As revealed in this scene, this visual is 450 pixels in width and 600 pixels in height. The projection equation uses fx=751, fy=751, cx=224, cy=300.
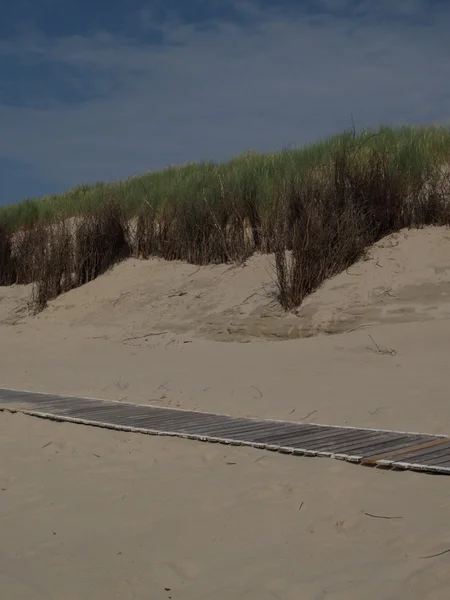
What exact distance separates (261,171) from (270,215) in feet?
5.38

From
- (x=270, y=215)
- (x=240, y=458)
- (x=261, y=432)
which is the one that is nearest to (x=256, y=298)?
(x=270, y=215)

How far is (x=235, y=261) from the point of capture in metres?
9.30

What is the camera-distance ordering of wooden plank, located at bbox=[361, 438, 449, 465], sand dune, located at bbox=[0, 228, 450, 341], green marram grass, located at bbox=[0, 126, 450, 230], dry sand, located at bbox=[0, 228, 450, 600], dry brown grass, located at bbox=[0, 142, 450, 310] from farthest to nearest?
green marram grass, located at bbox=[0, 126, 450, 230] < dry brown grass, located at bbox=[0, 142, 450, 310] < sand dune, located at bbox=[0, 228, 450, 341] < wooden plank, located at bbox=[361, 438, 449, 465] < dry sand, located at bbox=[0, 228, 450, 600]

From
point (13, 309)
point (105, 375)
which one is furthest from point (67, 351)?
point (13, 309)

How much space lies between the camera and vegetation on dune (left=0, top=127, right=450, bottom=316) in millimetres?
7922

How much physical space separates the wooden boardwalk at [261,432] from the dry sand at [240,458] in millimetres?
112

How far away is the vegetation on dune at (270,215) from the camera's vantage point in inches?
312

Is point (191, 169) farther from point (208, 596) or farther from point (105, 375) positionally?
point (208, 596)

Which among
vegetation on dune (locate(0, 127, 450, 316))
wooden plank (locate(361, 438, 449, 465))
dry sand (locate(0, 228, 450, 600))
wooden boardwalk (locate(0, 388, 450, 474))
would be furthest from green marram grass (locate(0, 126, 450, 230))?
wooden plank (locate(361, 438, 449, 465))

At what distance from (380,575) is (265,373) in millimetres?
4098

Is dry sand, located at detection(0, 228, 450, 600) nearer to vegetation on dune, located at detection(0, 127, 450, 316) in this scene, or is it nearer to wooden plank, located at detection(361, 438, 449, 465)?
wooden plank, located at detection(361, 438, 449, 465)

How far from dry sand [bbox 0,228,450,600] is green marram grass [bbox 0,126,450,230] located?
1.16 m

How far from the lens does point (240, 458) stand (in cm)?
371

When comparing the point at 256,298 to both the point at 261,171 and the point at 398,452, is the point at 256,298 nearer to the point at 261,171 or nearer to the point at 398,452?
the point at 261,171
